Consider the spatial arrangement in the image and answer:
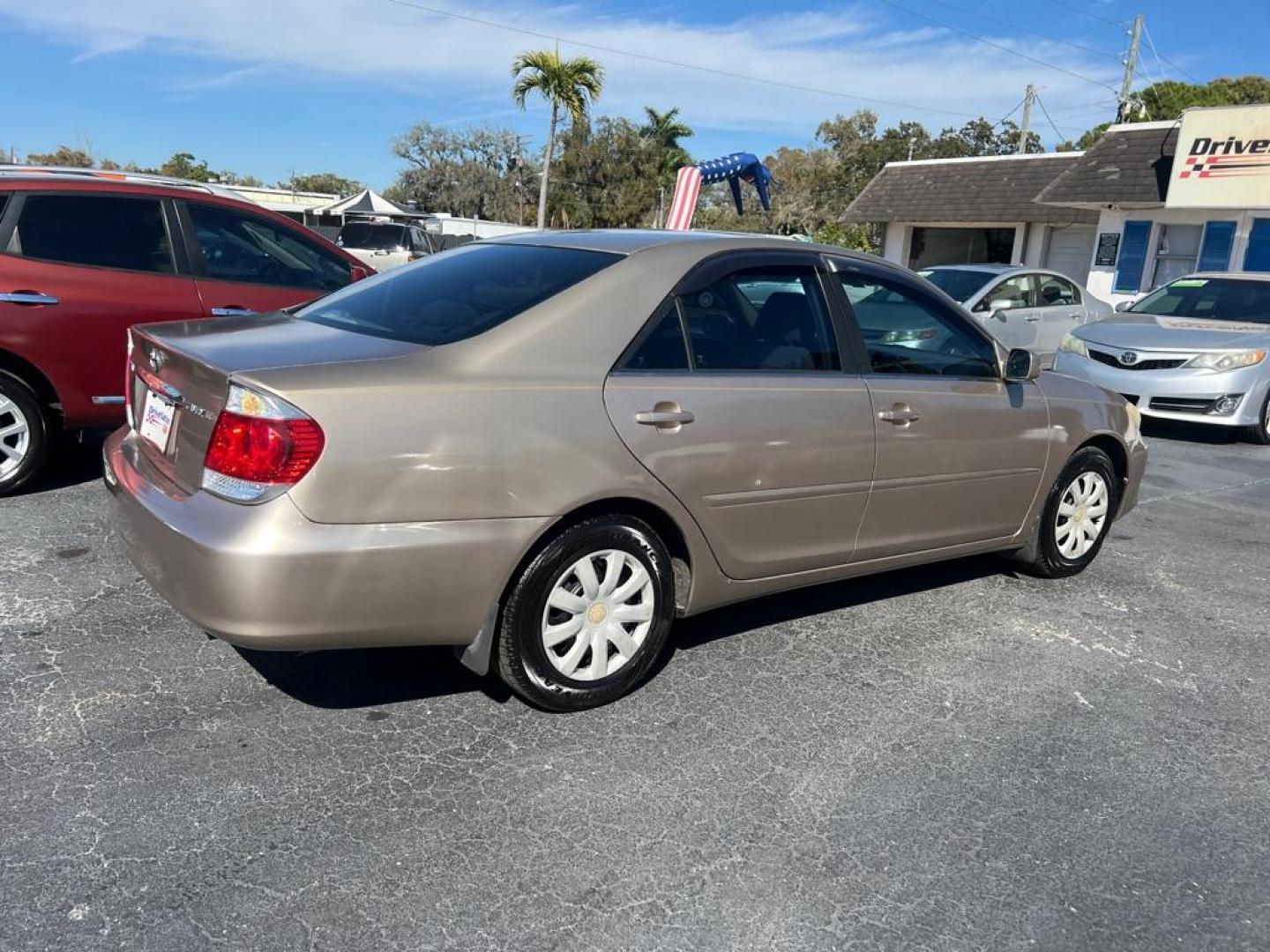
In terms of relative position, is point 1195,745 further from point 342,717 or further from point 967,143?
point 967,143

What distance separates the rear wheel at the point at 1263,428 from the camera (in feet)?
32.5

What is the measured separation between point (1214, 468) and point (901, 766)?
6899 millimetres

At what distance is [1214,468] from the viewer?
343 inches

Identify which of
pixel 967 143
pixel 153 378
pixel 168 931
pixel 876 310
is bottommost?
pixel 168 931

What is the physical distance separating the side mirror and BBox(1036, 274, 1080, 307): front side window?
896 cm

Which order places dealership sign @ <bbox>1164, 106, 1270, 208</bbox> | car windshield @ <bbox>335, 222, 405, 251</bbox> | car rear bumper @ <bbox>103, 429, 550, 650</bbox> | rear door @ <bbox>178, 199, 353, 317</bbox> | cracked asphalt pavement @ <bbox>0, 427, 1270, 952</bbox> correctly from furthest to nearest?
car windshield @ <bbox>335, 222, 405, 251</bbox> < dealership sign @ <bbox>1164, 106, 1270, 208</bbox> < rear door @ <bbox>178, 199, 353, 317</bbox> < car rear bumper @ <bbox>103, 429, 550, 650</bbox> < cracked asphalt pavement @ <bbox>0, 427, 1270, 952</bbox>

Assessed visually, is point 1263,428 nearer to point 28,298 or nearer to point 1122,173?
point 28,298

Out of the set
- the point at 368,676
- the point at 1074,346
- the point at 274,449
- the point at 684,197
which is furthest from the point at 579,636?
the point at 684,197

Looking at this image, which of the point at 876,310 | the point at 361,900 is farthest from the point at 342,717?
the point at 876,310

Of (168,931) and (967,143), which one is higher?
(967,143)

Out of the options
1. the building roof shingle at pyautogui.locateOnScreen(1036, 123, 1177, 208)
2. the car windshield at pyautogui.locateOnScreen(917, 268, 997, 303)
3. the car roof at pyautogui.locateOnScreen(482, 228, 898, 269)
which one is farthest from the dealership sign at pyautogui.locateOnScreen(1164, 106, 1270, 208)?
the car roof at pyautogui.locateOnScreen(482, 228, 898, 269)

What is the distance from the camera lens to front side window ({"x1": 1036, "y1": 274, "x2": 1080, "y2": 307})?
12922 mm

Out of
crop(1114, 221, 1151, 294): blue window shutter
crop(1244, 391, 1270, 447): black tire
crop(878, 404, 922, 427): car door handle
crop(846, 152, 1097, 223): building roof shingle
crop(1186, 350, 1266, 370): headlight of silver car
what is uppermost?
crop(846, 152, 1097, 223): building roof shingle

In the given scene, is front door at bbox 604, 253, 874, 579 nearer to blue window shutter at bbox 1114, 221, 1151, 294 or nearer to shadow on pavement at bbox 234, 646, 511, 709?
shadow on pavement at bbox 234, 646, 511, 709
